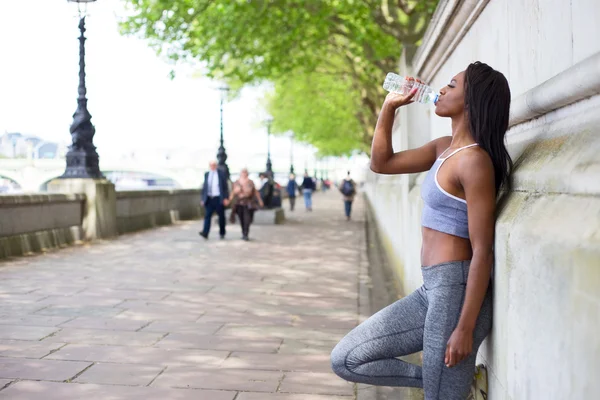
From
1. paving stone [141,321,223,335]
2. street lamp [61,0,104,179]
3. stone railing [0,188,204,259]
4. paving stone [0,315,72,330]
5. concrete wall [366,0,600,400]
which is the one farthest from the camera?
street lamp [61,0,104,179]

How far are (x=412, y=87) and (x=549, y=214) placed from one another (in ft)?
3.54

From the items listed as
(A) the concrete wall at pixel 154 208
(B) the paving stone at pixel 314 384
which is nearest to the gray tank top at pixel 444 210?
(B) the paving stone at pixel 314 384

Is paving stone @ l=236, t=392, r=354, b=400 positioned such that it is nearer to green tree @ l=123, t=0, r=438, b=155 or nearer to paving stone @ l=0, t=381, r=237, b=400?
paving stone @ l=0, t=381, r=237, b=400

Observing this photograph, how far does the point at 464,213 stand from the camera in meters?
2.86

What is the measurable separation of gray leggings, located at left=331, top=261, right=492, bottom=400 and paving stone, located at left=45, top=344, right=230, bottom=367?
83.9 inches

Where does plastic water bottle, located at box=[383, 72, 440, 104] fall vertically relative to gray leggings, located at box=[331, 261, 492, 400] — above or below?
above

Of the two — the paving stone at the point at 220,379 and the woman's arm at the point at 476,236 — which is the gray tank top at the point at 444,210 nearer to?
the woman's arm at the point at 476,236

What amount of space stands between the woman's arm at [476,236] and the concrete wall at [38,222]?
9.96 meters

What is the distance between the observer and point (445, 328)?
2891 mm

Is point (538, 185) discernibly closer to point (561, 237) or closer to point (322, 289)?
point (561, 237)

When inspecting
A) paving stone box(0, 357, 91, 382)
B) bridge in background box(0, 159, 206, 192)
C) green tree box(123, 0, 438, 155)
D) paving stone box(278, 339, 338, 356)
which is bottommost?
paving stone box(278, 339, 338, 356)

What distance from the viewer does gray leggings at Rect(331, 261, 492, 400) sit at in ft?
9.52

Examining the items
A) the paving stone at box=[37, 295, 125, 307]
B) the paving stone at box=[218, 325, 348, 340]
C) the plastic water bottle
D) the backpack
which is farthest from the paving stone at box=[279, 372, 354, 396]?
the backpack

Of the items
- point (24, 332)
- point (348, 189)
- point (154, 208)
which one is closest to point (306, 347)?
point (24, 332)
